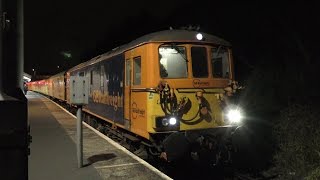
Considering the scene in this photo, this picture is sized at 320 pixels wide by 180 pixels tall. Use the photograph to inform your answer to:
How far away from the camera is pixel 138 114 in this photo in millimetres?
9789

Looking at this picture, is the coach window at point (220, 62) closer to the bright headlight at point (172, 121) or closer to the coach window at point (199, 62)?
the coach window at point (199, 62)

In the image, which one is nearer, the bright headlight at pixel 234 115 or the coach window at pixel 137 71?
the bright headlight at pixel 234 115

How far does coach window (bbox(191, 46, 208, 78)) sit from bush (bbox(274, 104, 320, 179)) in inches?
127

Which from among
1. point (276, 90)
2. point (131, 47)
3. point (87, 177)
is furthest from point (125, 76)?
point (276, 90)

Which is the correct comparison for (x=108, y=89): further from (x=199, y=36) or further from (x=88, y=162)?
(x=88, y=162)

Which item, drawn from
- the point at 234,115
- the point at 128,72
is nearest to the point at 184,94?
the point at 234,115

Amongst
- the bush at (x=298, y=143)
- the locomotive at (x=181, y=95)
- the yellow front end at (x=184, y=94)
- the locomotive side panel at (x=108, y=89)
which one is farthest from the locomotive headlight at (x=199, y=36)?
the bush at (x=298, y=143)

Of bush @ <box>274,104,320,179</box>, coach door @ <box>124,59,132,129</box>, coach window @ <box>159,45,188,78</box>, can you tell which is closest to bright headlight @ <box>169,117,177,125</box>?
coach window @ <box>159,45,188,78</box>

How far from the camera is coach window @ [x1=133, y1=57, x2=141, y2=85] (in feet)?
32.2

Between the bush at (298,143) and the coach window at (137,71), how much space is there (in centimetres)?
425

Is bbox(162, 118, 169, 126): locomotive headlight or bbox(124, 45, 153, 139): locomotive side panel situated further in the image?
bbox(124, 45, 153, 139): locomotive side panel

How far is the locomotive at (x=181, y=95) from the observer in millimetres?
9039

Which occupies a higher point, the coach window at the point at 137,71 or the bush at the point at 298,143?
the coach window at the point at 137,71

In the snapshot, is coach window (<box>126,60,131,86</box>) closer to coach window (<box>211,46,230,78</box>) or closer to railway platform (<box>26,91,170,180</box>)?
railway platform (<box>26,91,170,180</box>)
